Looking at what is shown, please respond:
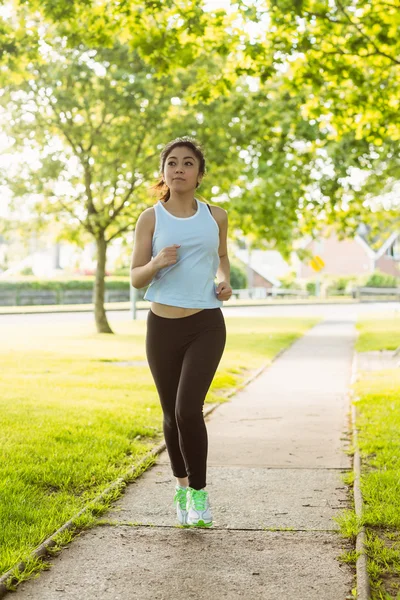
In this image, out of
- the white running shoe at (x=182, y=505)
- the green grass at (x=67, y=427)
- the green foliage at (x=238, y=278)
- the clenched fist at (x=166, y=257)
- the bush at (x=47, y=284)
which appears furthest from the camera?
the green foliage at (x=238, y=278)

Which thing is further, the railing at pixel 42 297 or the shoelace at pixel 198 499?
the railing at pixel 42 297

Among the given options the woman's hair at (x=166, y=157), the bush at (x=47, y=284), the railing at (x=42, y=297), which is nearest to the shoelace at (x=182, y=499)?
the woman's hair at (x=166, y=157)

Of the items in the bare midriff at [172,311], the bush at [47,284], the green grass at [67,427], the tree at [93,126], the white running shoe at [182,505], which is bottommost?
the green grass at [67,427]

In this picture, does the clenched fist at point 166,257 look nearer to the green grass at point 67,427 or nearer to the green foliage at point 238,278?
the green grass at point 67,427

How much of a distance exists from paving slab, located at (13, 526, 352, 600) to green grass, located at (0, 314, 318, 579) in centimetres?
21

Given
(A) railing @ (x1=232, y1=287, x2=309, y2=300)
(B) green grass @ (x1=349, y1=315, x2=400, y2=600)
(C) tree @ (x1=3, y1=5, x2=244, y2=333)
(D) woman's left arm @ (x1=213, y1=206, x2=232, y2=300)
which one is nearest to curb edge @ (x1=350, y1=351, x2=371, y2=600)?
(B) green grass @ (x1=349, y1=315, x2=400, y2=600)

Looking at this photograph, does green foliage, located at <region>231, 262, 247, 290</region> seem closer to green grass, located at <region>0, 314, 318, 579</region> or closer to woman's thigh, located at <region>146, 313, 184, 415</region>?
green grass, located at <region>0, 314, 318, 579</region>

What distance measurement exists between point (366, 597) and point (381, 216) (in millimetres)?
18491

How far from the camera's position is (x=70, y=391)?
10906 mm

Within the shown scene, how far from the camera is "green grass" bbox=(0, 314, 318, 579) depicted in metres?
5.02

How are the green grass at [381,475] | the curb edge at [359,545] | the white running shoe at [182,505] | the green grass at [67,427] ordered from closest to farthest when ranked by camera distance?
the curb edge at [359,545], the green grass at [381,475], the white running shoe at [182,505], the green grass at [67,427]

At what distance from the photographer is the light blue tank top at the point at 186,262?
15.1 feet

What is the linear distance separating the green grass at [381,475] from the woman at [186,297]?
0.96 metres

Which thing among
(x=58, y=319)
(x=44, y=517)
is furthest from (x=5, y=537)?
(x=58, y=319)
